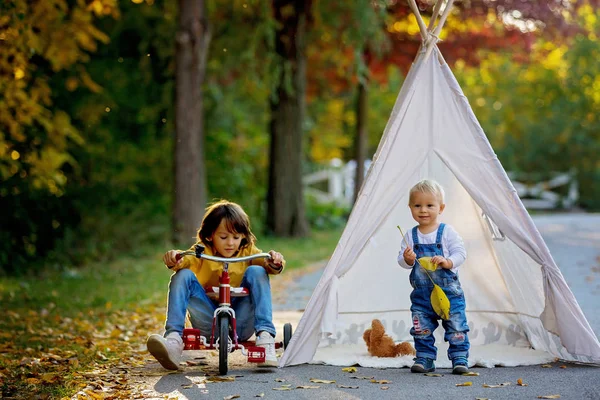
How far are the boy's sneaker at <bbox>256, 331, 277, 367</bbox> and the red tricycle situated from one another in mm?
52

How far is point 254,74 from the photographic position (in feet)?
52.3

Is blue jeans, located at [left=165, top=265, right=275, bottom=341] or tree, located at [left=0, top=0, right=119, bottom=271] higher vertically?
tree, located at [left=0, top=0, right=119, bottom=271]

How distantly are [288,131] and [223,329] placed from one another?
1221 cm

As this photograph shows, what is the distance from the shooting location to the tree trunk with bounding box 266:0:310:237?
17.0 m

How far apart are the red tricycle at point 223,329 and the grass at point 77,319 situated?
2.14ft

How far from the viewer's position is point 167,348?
551 centimetres

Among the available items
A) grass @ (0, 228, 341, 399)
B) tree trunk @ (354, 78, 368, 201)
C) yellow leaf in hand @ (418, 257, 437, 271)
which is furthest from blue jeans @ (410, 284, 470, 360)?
tree trunk @ (354, 78, 368, 201)

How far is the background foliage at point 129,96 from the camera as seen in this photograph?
12.5 m

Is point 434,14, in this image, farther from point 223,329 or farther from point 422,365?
point 223,329

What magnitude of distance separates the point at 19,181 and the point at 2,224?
69 centimetres

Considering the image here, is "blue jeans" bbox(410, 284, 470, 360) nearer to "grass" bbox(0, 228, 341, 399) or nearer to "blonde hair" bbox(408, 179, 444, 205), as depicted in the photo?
"blonde hair" bbox(408, 179, 444, 205)

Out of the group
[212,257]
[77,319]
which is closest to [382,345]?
[212,257]

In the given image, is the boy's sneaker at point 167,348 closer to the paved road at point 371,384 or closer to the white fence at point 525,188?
the paved road at point 371,384

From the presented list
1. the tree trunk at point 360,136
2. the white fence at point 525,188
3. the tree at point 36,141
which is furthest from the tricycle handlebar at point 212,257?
the white fence at point 525,188
